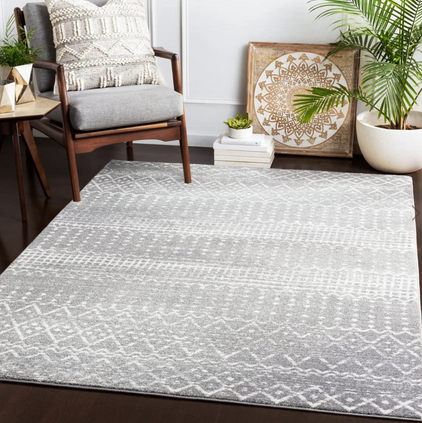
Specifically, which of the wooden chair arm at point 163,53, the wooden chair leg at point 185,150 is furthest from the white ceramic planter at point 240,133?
the wooden chair arm at point 163,53

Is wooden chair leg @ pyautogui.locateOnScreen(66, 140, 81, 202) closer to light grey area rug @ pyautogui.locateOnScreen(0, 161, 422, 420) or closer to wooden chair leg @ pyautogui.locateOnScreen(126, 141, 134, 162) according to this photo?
light grey area rug @ pyautogui.locateOnScreen(0, 161, 422, 420)

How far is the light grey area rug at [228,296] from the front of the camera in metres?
2.01

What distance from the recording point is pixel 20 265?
2.69 metres

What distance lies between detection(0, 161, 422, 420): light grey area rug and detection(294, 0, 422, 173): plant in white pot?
243 millimetres

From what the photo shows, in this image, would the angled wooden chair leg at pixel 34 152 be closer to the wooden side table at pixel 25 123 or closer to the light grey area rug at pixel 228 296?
the wooden side table at pixel 25 123

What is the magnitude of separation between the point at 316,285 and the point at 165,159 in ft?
5.69

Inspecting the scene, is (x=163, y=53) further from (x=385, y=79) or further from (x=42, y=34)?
Result: (x=385, y=79)

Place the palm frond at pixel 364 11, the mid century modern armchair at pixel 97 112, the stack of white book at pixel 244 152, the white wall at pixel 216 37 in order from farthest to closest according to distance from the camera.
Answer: the white wall at pixel 216 37
the stack of white book at pixel 244 152
the palm frond at pixel 364 11
the mid century modern armchair at pixel 97 112

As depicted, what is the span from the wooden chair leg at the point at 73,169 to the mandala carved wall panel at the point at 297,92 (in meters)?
1.30

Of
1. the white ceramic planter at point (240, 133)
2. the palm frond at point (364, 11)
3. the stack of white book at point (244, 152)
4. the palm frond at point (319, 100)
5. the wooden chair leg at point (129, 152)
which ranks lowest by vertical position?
the wooden chair leg at point (129, 152)

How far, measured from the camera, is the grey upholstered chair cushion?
3170mm

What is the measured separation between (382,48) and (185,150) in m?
1.25

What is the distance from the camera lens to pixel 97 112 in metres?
3.18

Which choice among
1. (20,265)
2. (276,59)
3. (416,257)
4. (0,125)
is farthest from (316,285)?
(276,59)
